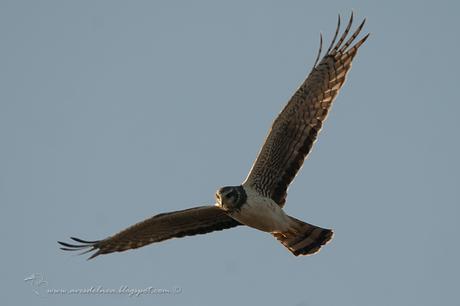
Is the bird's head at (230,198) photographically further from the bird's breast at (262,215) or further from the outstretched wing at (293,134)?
the outstretched wing at (293,134)

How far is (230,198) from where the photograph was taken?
911 centimetres

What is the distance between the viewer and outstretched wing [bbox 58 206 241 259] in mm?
10062

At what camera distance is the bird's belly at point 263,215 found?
367 inches

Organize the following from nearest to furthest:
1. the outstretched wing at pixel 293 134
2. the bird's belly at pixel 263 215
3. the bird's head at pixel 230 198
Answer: the bird's head at pixel 230 198, the bird's belly at pixel 263 215, the outstretched wing at pixel 293 134

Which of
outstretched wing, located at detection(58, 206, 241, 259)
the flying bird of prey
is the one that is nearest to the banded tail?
the flying bird of prey

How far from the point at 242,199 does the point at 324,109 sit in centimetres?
190

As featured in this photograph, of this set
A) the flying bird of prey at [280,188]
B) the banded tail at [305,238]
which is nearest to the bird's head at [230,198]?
the flying bird of prey at [280,188]

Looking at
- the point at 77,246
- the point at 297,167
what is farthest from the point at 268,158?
the point at 77,246

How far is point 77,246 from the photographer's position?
10.2 metres

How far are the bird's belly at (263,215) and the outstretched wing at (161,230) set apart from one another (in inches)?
27.7

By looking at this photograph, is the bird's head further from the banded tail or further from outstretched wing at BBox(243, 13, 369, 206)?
the banded tail

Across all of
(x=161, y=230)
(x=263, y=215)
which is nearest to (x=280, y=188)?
(x=263, y=215)

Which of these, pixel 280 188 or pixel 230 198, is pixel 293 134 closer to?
pixel 280 188

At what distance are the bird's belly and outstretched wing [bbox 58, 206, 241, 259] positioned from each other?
2.30 ft
